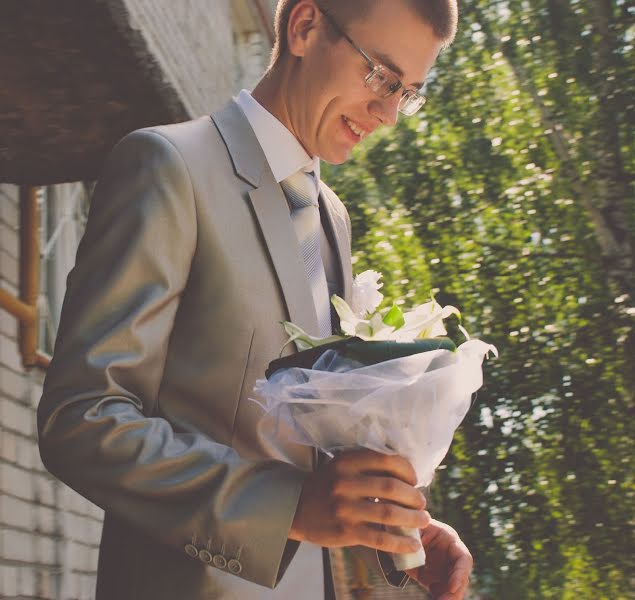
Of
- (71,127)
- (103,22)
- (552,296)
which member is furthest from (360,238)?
(103,22)

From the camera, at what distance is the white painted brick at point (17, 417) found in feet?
14.5

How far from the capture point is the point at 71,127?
388 cm

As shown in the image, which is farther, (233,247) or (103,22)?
(103,22)

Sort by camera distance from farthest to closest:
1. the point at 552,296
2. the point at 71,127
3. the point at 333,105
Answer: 1. the point at 552,296
2. the point at 71,127
3. the point at 333,105

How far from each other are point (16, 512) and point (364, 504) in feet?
10.9

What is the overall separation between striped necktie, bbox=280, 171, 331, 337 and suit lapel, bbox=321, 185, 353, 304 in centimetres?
10

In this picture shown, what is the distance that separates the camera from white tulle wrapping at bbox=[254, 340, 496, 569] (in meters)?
1.58

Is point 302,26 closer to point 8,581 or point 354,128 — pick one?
point 354,128

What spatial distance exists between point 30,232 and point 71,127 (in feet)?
3.53

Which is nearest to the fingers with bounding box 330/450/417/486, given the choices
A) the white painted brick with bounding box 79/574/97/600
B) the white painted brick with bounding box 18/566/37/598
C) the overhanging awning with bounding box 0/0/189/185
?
the overhanging awning with bounding box 0/0/189/185

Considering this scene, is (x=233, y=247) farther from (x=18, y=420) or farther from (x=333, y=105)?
(x=18, y=420)

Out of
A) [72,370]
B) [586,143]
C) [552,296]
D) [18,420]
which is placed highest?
[72,370]

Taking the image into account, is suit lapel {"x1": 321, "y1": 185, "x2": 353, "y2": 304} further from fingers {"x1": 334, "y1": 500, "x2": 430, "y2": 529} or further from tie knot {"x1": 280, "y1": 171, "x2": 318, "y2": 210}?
fingers {"x1": 334, "y1": 500, "x2": 430, "y2": 529}

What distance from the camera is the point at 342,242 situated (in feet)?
7.82
